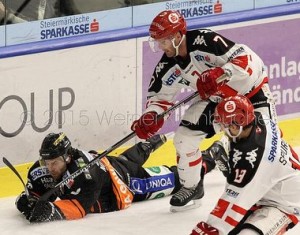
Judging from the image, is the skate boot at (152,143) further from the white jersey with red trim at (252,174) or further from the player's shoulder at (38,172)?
the white jersey with red trim at (252,174)

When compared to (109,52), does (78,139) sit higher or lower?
lower

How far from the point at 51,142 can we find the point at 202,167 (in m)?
0.99

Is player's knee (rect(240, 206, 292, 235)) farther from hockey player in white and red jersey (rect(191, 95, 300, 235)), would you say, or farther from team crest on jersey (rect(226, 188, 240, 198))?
team crest on jersey (rect(226, 188, 240, 198))

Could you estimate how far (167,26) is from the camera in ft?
21.0

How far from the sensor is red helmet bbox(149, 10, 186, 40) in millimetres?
6402

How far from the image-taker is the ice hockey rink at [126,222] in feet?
21.5

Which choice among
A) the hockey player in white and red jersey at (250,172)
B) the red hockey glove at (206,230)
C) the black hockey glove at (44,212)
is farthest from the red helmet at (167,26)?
the red hockey glove at (206,230)

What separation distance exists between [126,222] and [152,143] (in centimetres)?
73

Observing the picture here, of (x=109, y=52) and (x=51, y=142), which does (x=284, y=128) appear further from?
(x=51, y=142)

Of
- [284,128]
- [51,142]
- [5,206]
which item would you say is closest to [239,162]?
[51,142]

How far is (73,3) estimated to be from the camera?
24.3 ft

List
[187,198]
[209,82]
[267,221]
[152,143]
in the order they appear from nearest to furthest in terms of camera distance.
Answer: [267,221] < [209,82] < [187,198] < [152,143]

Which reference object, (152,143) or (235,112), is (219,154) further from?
(235,112)

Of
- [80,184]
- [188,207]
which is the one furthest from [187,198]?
[80,184]
